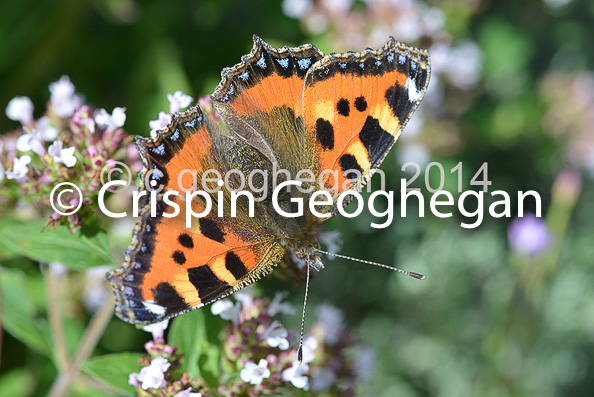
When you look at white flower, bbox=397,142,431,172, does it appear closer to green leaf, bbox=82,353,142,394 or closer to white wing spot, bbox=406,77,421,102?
white wing spot, bbox=406,77,421,102

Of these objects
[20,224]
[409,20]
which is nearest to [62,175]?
[20,224]

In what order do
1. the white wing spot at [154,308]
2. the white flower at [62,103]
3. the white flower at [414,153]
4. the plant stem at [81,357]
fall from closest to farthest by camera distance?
the white wing spot at [154,308]
the plant stem at [81,357]
the white flower at [62,103]
the white flower at [414,153]

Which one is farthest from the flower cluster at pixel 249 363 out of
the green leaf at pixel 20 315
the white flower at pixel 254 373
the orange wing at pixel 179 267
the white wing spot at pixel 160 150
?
the green leaf at pixel 20 315

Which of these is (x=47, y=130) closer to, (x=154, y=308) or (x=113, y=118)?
(x=113, y=118)

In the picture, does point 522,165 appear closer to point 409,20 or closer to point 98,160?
point 409,20

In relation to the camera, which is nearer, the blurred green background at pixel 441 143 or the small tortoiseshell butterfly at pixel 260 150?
the small tortoiseshell butterfly at pixel 260 150

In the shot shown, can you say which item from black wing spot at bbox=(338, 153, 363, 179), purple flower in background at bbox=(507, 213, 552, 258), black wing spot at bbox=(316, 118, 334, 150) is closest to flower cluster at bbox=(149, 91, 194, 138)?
black wing spot at bbox=(316, 118, 334, 150)

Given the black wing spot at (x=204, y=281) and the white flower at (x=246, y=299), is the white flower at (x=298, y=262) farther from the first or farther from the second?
the black wing spot at (x=204, y=281)
